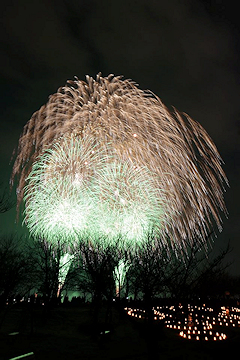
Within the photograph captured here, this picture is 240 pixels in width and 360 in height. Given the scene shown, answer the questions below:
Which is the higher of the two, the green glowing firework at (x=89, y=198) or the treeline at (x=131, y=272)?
the green glowing firework at (x=89, y=198)

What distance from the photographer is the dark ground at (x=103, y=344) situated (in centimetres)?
1084

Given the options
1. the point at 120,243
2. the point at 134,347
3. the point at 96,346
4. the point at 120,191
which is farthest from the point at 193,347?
the point at 120,191

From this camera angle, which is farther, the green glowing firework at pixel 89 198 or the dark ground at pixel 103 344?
the green glowing firework at pixel 89 198

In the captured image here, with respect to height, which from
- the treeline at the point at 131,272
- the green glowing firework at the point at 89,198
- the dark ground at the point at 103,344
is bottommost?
the dark ground at the point at 103,344

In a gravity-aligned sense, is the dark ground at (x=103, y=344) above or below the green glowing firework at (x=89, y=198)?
below

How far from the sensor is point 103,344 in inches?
542

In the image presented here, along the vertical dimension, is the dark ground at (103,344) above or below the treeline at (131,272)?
below

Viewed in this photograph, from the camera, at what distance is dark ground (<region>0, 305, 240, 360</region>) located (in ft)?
35.6

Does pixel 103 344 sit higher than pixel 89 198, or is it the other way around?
pixel 89 198

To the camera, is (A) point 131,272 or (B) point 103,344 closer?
(B) point 103,344

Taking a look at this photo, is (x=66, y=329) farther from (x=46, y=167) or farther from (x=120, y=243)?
(x=46, y=167)

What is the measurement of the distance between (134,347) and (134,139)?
579 inches

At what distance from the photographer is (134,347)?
13.4 metres

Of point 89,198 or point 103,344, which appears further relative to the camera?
point 89,198
